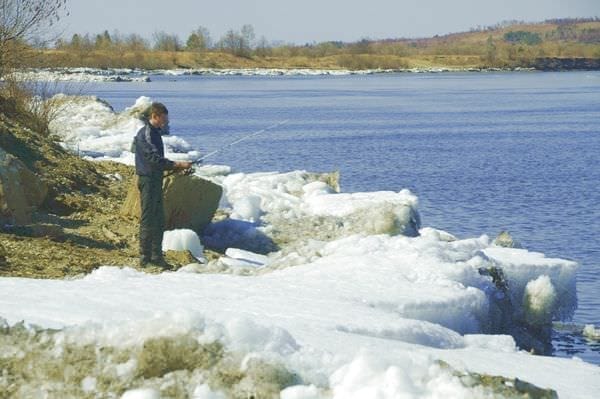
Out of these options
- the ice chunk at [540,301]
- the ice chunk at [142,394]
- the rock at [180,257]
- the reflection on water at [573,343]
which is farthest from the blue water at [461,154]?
the ice chunk at [142,394]

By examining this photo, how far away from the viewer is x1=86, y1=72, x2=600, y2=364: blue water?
1961 cm

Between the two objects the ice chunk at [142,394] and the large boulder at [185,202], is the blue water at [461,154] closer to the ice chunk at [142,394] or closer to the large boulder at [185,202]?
the large boulder at [185,202]

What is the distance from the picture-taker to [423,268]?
980 cm

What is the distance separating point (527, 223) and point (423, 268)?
11091 millimetres

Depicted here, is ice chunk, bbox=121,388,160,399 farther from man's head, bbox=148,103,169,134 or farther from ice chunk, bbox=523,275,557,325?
ice chunk, bbox=523,275,557,325

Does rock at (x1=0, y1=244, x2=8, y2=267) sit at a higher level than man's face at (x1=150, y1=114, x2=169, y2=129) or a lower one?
lower

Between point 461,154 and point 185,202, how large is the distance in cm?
2076

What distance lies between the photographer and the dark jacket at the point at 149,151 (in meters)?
10.8

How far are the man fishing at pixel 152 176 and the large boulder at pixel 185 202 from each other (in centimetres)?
241

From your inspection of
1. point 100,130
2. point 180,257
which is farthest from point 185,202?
point 100,130

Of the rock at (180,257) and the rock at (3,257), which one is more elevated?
the rock at (3,257)

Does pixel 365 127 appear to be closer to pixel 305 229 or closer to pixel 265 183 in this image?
pixel 265 183

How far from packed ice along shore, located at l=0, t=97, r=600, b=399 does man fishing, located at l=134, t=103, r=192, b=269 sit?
2.74 feet

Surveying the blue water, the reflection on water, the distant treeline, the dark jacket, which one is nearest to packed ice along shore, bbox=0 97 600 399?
the reflection on water
